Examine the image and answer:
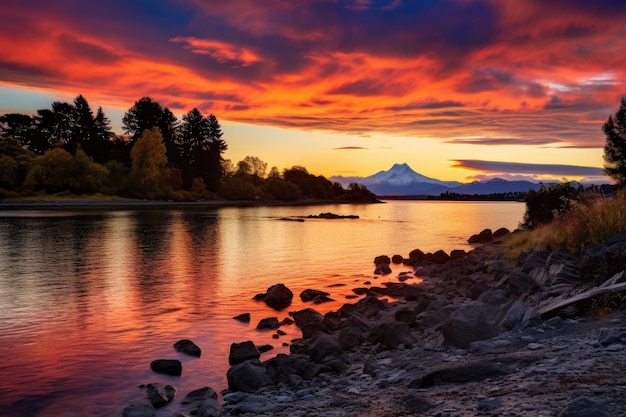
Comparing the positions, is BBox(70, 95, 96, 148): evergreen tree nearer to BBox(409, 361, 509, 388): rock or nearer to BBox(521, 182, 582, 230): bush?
BBox(521, 182, 582, 230): bush

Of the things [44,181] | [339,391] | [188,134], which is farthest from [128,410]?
[188,134]

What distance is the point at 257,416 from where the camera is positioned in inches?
357

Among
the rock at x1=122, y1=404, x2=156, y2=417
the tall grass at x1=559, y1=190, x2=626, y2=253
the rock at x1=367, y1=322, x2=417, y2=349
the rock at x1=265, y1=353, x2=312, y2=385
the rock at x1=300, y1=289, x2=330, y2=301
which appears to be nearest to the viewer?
the rock at x1=122, y1=404, x2=156, y2=417

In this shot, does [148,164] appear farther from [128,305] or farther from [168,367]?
[168,367]

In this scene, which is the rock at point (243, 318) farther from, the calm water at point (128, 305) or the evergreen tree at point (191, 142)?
the evergreen tree at point (191, 142)

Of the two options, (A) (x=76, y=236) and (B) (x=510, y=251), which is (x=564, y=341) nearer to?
(B) (x=510, y=251)

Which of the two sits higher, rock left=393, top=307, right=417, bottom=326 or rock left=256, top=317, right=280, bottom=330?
rock left=393, top=307, right=417, bottom=326

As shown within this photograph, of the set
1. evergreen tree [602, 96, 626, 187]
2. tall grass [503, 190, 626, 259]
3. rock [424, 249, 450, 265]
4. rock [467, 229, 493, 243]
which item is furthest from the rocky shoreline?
evergreen tree [602, 96, 626, 187]

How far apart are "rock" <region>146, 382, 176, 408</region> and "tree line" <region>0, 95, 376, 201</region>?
394 ft

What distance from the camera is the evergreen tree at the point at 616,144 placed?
60984mm

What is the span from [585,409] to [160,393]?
8524 millimetres

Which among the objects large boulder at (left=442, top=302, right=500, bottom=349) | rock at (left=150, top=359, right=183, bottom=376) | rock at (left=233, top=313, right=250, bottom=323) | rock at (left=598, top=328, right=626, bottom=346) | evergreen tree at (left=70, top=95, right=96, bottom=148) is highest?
evergreen tree at (left=70, top=95, right=96, bottom=148)

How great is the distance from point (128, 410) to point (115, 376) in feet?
10.5

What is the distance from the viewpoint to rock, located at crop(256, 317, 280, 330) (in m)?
17.7
